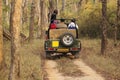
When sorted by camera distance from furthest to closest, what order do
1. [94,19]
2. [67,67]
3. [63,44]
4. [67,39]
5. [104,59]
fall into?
[94,19], [63,44], [67,39], [104,59], [67,67]

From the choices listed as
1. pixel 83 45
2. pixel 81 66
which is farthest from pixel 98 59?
pixel 83 45

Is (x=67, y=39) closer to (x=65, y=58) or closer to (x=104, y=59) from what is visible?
(x=65, y=58)

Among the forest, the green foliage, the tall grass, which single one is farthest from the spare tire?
the green foliage

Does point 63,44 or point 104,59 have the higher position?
point 63,44

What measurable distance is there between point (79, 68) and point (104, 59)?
2437mm

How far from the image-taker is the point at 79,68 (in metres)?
13.7

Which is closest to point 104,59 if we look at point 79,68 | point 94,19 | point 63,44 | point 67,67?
point 63,44

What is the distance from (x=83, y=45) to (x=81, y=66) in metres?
7.13

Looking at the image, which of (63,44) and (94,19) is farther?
(94,19)

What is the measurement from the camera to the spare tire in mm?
16094

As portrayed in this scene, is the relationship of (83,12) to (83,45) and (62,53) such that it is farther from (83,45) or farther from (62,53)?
(62,53)

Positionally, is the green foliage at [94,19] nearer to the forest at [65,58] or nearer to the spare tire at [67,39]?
the forest at [65,58]

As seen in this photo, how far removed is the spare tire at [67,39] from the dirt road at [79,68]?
3.52 feet

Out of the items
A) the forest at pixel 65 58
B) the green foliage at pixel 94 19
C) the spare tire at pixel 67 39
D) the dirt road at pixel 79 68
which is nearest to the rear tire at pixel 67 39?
the spare tire at pixel 67 39
